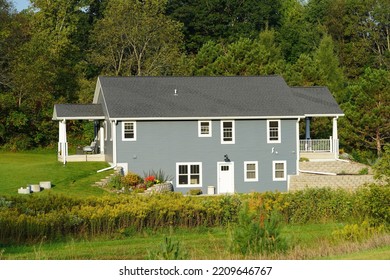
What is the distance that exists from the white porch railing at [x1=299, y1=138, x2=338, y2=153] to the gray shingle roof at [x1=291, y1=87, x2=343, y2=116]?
1.64 meters

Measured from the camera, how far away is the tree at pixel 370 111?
52562mm

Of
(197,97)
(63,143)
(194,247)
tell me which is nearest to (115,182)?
(63,143)

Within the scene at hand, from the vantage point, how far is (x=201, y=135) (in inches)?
1756

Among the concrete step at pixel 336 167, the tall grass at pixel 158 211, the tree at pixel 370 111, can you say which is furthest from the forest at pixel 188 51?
the tall grass at pixel 158 211

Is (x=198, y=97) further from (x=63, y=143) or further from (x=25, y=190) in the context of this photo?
(x=25, y=190)

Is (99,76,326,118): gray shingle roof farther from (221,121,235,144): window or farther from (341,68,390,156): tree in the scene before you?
A: (341,68,390,156): tree

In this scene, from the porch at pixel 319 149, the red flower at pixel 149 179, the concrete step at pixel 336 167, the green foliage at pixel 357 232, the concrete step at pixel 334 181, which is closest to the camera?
the green foliage at pixel 357 232

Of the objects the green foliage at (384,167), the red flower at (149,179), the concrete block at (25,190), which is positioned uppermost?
the green foliage at (384,167)

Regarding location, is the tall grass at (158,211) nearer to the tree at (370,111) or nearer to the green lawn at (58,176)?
the green lawn at (58,176)

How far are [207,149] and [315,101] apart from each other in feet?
28.5

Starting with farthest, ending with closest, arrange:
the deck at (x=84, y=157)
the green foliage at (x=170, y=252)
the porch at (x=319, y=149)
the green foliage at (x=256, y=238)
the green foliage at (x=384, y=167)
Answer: the porch at (x=319, y=149)
the deck at (x=84, y=157)
the green foliage at (x=384, y=167)
the green foliage at (x=256, y=238)
the green foliage at (x=170, y=252)

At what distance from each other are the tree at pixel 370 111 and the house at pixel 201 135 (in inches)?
299

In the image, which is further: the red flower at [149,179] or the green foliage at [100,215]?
the red flower at [149,179]
